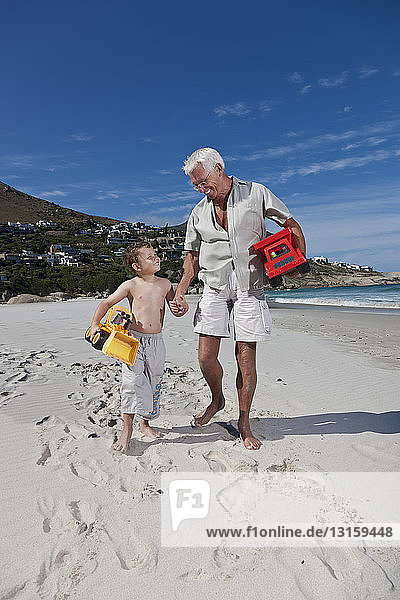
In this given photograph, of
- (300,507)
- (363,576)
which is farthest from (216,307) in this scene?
(363,576)

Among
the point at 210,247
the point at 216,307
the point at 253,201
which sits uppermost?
the point at 253,201

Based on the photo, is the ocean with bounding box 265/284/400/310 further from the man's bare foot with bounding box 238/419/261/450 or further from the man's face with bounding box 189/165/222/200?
the man's face with bounding box 189/165/222/200

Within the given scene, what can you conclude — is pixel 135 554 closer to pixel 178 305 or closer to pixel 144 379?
pixel 144 379

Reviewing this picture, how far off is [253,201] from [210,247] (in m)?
0.52

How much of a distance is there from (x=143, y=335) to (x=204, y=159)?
4.95 ft

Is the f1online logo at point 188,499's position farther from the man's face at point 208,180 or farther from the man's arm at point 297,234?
the man's face at point 208,180

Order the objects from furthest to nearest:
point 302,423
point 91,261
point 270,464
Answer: point 91,261 → point 302,423 → point 270,464

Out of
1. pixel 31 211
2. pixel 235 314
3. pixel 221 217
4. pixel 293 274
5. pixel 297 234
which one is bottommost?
pixel 235 314

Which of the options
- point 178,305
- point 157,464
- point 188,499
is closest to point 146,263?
point 178,305

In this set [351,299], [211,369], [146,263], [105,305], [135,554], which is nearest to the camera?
[135,554]

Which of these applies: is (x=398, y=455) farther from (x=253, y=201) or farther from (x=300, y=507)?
(x=253, y=201)

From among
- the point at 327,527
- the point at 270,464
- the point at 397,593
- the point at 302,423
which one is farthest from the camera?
the point at 302,423

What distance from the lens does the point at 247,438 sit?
3.48 metres

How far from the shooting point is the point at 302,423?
160 inches
